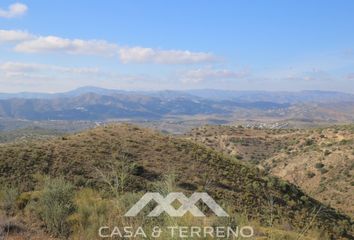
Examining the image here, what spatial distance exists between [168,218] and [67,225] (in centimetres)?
699

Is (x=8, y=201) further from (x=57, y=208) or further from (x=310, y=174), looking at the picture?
(x=310, y=174)

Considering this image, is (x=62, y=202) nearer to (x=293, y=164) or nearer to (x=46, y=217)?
(x=46, y=217)

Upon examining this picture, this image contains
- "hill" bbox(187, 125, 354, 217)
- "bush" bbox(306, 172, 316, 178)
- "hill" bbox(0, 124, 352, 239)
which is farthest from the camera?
"bush" bbox(306, 172, 316, 178)

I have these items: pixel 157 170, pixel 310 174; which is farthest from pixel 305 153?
pixel 157 170

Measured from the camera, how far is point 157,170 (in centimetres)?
3606

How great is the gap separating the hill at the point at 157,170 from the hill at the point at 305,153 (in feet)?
24.1

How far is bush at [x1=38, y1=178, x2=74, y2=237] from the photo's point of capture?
508 inches

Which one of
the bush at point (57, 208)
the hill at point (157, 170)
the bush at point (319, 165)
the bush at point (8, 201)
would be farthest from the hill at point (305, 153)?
the bush at point (57, 208)

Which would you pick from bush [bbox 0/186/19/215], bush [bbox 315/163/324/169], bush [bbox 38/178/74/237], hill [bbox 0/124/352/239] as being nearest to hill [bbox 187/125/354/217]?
bush [bbox 315/163/324/169]

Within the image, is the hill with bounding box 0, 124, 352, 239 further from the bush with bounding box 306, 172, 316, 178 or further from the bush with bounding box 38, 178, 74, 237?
the bush with bounding box 306, 172, 316, 178

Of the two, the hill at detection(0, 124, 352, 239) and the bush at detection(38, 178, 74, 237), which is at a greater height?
the bush at detection(38, 178, 74, 237)

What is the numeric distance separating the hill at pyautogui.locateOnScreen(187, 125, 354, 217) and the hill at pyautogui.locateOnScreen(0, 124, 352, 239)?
290 inches

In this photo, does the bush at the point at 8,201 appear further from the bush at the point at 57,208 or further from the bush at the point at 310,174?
the bush at the point at 310,174

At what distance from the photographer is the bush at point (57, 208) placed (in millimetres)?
12891
